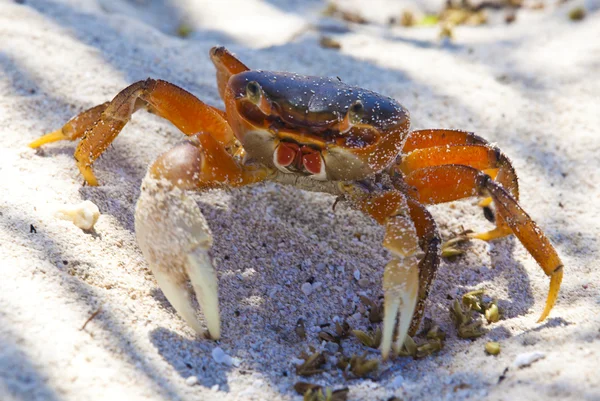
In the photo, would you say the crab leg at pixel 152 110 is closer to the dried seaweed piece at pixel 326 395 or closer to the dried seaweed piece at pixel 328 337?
the dried seaweed piece at pixel 328 337

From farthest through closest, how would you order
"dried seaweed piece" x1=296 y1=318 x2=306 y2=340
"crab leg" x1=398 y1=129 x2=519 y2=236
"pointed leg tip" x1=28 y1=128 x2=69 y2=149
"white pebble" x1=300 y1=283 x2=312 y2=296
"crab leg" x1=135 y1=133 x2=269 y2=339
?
"pointed leg tip" x1=28 y1=128 x2=69 y2=149 → "crab leg" x1=398 y1=129 x2=519 y2=236 → "white pebble" x1=300 y1=283 x2=312 y2=296 → "dried seaweed piece" x1=296 y1=318 x2=306 y2=340 → "crab leg" x1=135 y1=133 x2=269 y2=339

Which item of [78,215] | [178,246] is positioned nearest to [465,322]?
[178,246]

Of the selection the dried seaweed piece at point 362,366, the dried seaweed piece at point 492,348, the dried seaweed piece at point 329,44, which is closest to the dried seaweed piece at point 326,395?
the dried seaweed piece at point 362,366

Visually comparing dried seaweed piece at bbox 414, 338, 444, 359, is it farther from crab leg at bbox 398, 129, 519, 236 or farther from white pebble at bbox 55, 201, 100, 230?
white pebble at bbox 55, 201, 100, 230

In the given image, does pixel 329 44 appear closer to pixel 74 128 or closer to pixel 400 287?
pixel 74 128

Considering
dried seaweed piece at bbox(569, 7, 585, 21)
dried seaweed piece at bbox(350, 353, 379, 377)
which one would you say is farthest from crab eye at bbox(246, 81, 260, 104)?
dried seaweed piece at bbox(569, 7, 585, 21)

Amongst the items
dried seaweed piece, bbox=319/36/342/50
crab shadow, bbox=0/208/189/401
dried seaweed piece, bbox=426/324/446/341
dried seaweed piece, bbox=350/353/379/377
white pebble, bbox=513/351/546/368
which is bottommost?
crab shadow, bbox=0/208/189/401
